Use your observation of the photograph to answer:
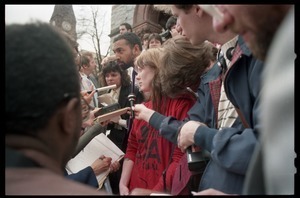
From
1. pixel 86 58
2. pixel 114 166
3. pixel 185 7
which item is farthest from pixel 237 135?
pixel 86 58

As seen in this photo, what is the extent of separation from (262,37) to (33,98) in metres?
0.64

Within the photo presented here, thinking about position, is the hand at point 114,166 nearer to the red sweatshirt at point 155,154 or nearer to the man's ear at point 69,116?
the red sweatshirt at point 155,154

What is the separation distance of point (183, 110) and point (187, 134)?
0.56 meters

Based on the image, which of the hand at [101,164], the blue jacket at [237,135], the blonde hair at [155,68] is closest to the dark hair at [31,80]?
the blue jacket at [237,135]

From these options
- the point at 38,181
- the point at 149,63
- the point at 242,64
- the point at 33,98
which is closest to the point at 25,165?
the point at 38,181

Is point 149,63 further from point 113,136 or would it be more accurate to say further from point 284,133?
point 284,133

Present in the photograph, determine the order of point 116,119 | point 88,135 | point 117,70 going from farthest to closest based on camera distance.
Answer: point 117,70 → point 116,119 → point 88,135

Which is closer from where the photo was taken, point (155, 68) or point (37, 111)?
point (37, 111)

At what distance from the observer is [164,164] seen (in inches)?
88.9

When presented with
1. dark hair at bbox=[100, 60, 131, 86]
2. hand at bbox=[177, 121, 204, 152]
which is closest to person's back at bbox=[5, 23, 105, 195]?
hand at bbox=[177, 121, 204, 152]

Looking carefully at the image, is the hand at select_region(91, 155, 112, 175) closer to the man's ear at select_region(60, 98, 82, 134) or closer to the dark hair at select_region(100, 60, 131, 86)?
the dark hair at select_region(100, 60, 131, 86)

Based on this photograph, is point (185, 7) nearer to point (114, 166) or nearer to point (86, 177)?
point (86, 177)

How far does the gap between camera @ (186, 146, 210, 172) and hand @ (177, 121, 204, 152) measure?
5 centimetres

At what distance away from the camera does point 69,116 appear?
1.00 metres
